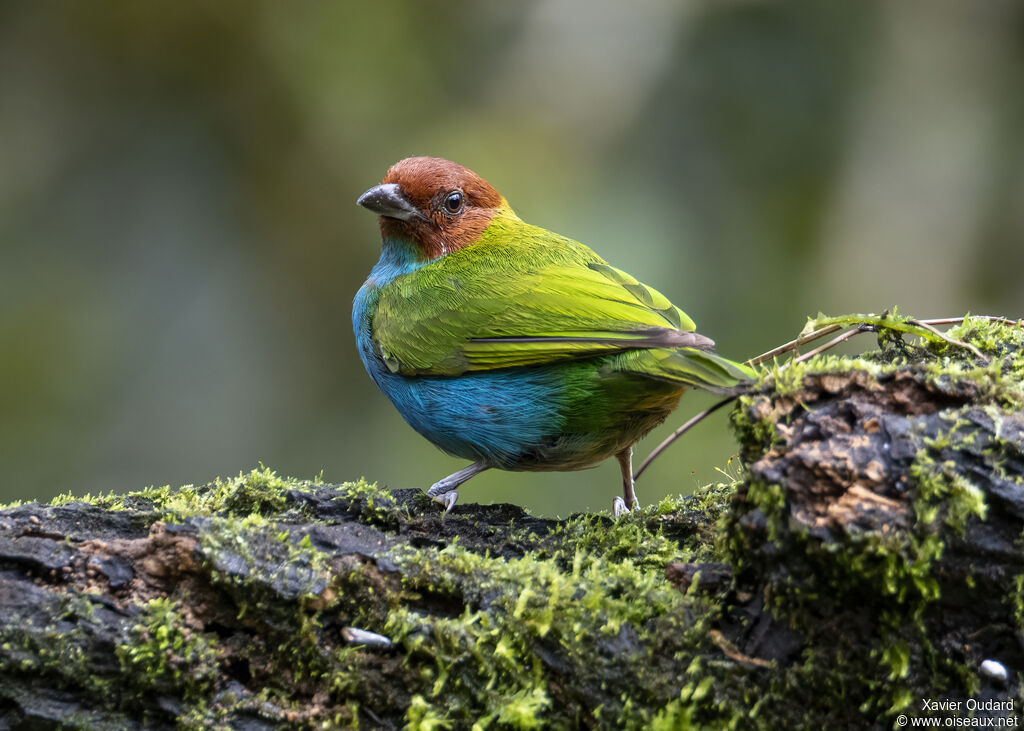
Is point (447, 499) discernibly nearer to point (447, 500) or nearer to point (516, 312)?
point (447, 500)

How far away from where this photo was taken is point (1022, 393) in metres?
1.97

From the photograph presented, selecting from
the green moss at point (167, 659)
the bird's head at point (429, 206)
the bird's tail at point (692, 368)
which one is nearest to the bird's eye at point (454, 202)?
the bird's head at point (429, 206)

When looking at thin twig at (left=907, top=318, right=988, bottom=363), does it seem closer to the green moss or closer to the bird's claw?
the bird's claw

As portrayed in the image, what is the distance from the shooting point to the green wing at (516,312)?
3.00 metres

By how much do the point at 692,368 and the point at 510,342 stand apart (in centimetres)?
88

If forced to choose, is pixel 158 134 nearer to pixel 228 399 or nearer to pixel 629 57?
pixel 228 399

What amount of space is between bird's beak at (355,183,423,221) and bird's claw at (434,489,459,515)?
4.41 feet

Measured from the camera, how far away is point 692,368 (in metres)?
2.52

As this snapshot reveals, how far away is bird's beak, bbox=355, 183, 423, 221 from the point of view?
12.8 feet

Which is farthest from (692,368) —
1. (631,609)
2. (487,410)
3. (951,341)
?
(487,410)

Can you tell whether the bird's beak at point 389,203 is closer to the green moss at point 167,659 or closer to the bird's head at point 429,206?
the bird's head at point 429,206

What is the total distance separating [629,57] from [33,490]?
4.66 meters

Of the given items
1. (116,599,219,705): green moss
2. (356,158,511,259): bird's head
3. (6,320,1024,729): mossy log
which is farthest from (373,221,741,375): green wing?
(116,599,219,705): green moss

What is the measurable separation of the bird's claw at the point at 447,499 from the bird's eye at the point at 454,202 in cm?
141
